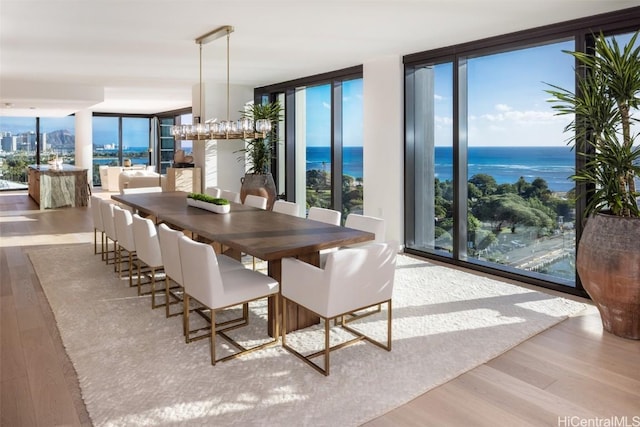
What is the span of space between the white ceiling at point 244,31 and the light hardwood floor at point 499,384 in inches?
103

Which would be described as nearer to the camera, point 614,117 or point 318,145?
point 614,117

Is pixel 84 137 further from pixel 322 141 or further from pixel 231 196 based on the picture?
pixel 231 196

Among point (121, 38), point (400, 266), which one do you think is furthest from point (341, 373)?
point (121, 38)

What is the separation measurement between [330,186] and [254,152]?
1.54 metres

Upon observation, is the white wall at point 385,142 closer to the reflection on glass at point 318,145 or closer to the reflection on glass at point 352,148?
the reflection on glass at point 352,148

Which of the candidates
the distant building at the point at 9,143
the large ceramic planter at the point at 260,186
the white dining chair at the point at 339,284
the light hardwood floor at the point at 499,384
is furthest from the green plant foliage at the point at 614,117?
the distant building at the point at 9,143

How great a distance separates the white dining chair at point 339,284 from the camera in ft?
9.46

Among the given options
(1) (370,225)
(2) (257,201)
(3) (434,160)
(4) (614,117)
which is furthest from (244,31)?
(4) (614,117)

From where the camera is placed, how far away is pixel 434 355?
3182 mm

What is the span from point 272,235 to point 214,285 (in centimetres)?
70

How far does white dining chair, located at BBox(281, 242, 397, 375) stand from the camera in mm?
2885

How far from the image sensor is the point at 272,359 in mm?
3123

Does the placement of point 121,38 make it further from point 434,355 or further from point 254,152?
point 434,355

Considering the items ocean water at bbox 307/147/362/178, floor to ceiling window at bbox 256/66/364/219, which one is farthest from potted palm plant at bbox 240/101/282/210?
ocean water at bbox 307/147/362/178
